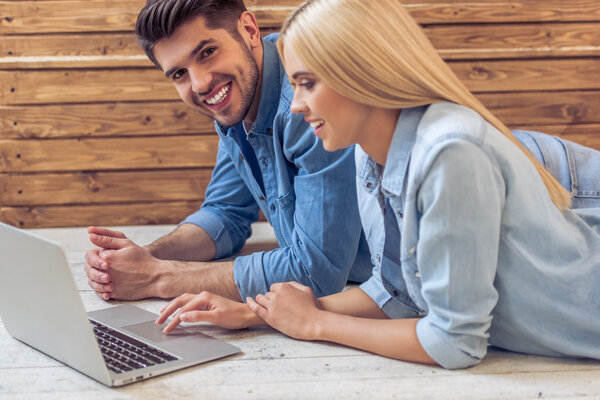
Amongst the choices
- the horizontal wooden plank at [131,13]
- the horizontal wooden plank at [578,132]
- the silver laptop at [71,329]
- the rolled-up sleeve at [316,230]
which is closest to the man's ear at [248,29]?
the rolled-up sleeve at [316,230]

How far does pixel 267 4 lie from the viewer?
2680mm

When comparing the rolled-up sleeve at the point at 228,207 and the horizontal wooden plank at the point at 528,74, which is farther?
Result: the horizontal wooden plank at the point at 528,74

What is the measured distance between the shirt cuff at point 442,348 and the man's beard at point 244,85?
0.78 m

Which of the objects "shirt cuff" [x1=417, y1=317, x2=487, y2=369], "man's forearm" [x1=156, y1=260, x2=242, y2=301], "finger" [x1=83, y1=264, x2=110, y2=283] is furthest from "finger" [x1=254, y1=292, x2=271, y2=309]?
"finger" [x1=83, y1=264, x2=110, y2=283]

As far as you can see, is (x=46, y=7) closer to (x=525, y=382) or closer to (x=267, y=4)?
(x=267, y=4)

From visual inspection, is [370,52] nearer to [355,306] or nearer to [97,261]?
[355,306]

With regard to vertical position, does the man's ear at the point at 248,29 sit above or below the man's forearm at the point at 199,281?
above

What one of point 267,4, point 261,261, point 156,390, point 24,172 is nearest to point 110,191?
point 24,172

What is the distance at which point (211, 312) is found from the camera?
1298 millimetres

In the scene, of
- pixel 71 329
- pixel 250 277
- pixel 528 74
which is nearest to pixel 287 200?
pixel 250 277

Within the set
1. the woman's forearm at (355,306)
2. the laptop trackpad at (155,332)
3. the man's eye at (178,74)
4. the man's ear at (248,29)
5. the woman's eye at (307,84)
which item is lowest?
the laptop trackpad at (155,332)

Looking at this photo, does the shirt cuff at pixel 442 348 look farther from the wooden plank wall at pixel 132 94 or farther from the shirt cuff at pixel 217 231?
the wooden plank wall at pixel 132 94

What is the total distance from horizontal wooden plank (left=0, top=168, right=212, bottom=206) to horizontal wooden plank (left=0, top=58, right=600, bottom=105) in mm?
320

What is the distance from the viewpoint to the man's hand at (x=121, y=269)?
1.55 m
